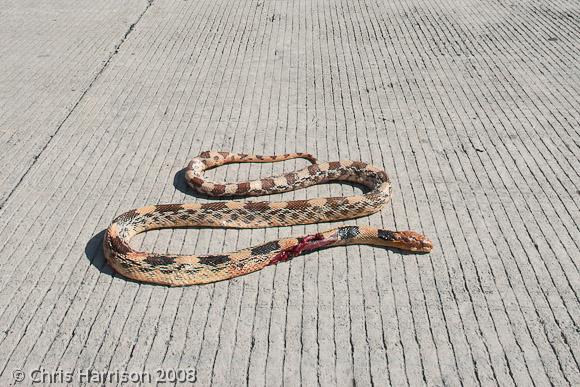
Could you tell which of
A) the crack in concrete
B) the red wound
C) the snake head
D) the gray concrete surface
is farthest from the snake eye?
the crack in concrete

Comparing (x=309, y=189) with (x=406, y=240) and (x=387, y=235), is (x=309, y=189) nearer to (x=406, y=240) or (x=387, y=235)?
(x=387, y=235)

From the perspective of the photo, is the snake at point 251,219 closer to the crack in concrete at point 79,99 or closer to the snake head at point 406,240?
the snake head at point 406,240

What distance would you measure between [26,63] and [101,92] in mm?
3355

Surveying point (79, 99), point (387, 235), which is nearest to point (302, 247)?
point (387, 235)

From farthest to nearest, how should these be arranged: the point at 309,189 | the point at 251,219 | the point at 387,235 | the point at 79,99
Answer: the point at 79,99 → the point at 309,189 → the point at 251,219 → the point at 387,235

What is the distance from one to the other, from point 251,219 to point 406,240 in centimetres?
252

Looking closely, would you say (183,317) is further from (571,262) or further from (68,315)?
(571,262)

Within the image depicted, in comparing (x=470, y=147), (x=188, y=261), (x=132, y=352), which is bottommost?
(x=132, y=352)

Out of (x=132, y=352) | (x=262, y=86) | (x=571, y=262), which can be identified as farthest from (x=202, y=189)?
(x=571, y=262)

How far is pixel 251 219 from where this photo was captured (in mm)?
8523

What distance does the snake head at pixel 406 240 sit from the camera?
7.84m

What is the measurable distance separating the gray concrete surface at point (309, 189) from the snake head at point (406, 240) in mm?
157

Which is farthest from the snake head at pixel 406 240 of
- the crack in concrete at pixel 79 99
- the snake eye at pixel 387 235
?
the crack in concrete at pixel 79 99

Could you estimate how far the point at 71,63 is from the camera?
581 inches
